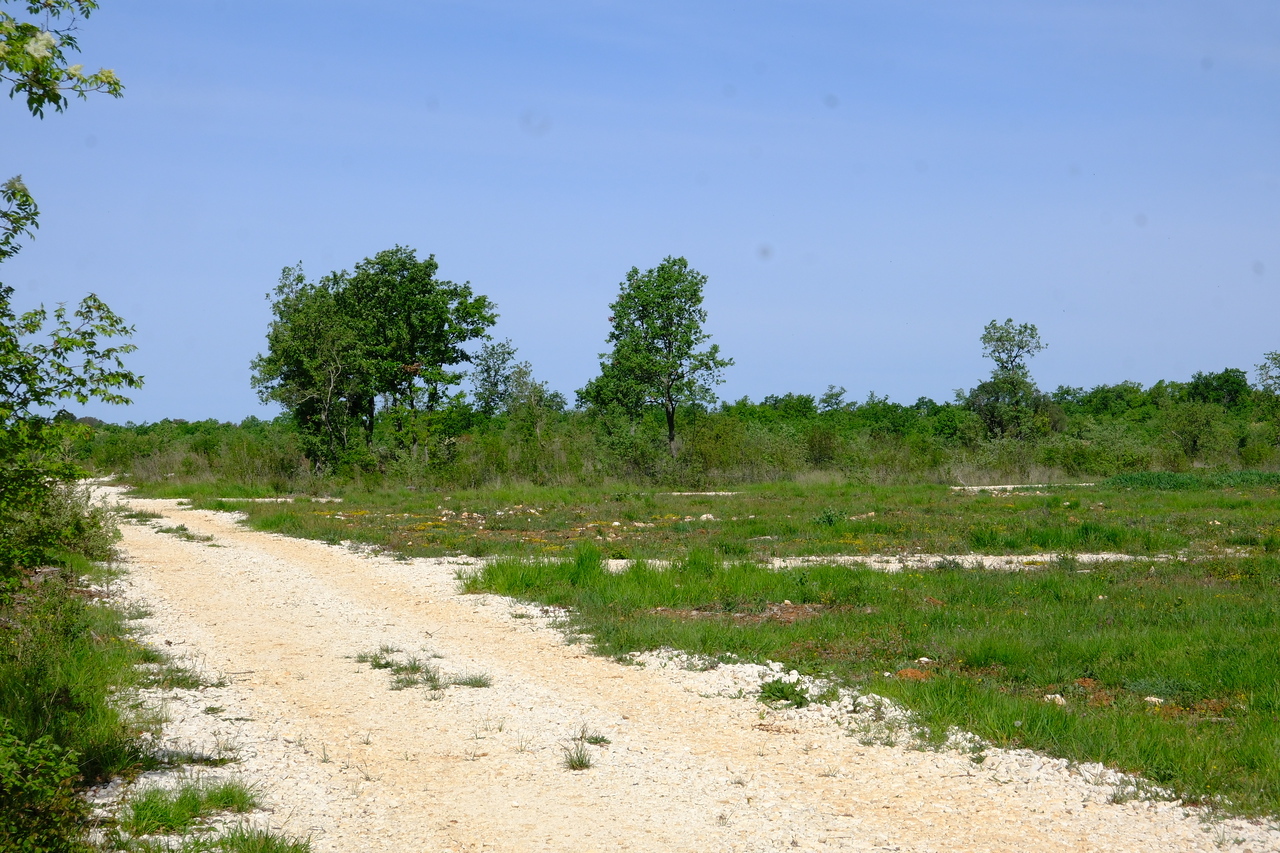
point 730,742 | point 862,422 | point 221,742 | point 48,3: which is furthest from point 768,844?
point 862,422

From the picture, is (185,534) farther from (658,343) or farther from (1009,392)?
(1009,392)

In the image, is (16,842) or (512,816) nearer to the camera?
(16,842)

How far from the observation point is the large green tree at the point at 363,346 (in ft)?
134

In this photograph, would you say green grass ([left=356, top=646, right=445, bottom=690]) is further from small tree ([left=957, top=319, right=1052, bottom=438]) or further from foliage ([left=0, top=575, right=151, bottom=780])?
small tree ([left=957, top=319, right=1052, bottom=438])

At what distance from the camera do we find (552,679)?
8.91 m

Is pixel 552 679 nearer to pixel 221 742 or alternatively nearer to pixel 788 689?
pixel 788 689

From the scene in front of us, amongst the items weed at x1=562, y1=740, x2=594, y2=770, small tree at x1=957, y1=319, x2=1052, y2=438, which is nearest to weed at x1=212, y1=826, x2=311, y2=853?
weed at x1=562, y1=740, x2=594, y2=770

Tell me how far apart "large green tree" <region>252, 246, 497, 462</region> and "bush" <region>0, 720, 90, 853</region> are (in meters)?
35.3

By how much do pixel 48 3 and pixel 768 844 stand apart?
5.54 metres

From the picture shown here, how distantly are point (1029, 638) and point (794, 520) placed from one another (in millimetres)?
13027

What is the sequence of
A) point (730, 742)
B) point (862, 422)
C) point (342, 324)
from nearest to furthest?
point (730, 742), point (342, 324), point (862, 422)

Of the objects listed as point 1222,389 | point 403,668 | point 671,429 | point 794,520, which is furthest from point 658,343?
point 1222,389

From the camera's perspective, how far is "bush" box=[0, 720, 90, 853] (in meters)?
4.16

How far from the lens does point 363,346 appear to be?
4184 centimetres
